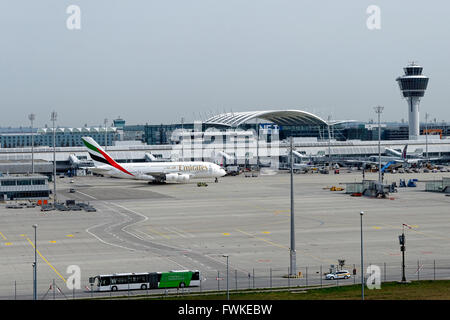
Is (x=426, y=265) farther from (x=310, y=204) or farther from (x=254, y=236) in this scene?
(x=310, y=204)

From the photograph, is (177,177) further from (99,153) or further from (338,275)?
(338,275)

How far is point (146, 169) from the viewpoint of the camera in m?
138

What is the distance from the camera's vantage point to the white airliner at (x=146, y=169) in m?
134

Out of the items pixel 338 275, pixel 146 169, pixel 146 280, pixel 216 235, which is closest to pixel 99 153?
pixel 146 169

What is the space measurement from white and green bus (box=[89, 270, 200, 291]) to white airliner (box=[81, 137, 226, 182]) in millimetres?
88791

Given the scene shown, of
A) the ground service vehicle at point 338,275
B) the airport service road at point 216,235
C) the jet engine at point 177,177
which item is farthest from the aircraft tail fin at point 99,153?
the ground service vehicle at point 338,275

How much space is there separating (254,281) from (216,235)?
76.2 feet

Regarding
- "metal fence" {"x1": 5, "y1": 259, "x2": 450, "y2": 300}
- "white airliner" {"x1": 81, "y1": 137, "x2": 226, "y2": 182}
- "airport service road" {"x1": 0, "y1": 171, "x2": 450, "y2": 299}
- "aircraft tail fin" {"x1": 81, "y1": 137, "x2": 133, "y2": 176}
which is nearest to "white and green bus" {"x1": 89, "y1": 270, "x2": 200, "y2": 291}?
"metal fence" {"x1": 5, "y1": 259, "x2": 450, "y2": 300}

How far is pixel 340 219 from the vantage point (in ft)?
266

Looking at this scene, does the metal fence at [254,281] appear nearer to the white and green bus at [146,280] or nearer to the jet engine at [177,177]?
the white and green bus at [146,280]

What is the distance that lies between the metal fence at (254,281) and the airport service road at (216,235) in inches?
5.8

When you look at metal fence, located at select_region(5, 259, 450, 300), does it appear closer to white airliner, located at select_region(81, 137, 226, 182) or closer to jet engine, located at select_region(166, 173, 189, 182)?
white airliner, located at select_region(81, 137, 226, 182)
